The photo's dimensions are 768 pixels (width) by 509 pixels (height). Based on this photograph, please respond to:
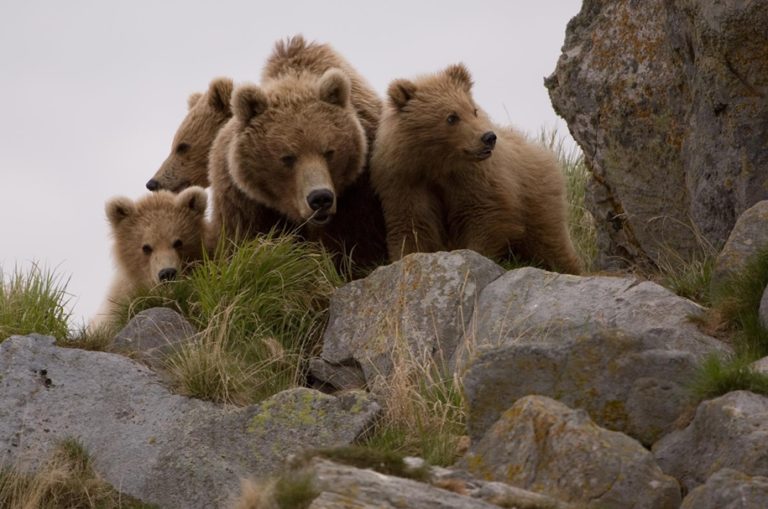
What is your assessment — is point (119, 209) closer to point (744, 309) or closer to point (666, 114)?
point (666, 114)

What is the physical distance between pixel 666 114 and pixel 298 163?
245 centimetres

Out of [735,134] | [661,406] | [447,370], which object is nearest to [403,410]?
[447,370]

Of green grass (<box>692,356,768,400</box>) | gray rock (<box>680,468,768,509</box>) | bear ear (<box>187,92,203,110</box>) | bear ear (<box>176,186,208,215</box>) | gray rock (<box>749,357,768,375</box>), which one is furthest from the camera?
bear ear (<box>187,92,203,110</box>)

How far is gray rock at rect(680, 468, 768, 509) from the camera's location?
5.06 m

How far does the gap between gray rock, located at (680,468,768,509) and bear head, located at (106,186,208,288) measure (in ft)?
17.1

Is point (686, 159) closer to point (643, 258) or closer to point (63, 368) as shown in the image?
point (643, 258)

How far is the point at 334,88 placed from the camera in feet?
31.7

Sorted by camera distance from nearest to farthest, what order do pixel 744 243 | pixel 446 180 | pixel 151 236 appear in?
pixel 744 243, pixel 446 180, pixel 151 236

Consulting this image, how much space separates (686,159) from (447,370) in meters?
2.28

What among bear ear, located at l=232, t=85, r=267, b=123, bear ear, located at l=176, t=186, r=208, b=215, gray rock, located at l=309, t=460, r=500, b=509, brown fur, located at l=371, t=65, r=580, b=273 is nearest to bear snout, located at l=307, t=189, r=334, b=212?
brown fur, located at l=371, t=65, r=580, b=273

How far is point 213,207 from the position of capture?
10.2m

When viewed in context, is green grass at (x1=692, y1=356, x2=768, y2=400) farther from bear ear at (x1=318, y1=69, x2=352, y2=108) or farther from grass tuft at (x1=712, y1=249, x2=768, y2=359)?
bear ear at (x1=318, y1=69, x2=352, y2=108)

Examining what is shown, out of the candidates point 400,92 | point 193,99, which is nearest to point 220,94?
point 193,99

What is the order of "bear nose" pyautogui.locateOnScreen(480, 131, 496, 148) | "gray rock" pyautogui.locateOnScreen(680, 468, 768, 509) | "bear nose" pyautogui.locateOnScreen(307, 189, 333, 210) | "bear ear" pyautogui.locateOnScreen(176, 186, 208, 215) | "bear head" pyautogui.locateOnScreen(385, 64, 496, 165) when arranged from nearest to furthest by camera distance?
1. "gray rock" pyautogui.locateOnScreen(680, 468, 768, 509)
2. "bear nose" pyautogui.locateOnScreen(307, 189, 333, 210)
3. "bear nose" pyautogui.locateOnScreen(480, 131, 496, 148)
4. "bear head" pyautogui.locateOnScreen(385, 64, 496, 165)
5. "bear ear" pyautogui.locateOnScreen(176, 186, 208, 215)
